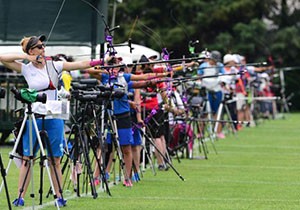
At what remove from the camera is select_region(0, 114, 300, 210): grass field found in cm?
1309

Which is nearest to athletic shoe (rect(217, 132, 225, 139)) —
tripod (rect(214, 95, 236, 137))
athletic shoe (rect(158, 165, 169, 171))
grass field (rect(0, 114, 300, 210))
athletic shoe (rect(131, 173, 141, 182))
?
tripod (rect(214, 95, 236, 137))

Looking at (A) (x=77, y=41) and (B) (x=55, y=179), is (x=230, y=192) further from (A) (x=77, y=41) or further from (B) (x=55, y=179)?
(A) (x=77, y=41)

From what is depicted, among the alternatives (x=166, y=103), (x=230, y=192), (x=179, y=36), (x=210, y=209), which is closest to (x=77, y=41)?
(x=166, y=103)

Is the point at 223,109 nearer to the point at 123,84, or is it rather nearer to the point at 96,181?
the point at 96,181

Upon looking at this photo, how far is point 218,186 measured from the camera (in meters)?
15.4

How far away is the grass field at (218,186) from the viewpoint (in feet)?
42.9

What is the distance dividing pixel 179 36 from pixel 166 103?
28.5m

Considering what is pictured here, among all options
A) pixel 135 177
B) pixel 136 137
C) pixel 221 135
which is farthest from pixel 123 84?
pixel 221 135

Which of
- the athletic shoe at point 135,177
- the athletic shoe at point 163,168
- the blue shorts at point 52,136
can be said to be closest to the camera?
the blue shorts at point 52,136

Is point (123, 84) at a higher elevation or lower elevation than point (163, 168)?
higher

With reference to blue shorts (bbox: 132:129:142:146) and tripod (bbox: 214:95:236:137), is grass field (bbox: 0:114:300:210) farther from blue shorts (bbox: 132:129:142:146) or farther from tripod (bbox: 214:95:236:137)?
tripod (bbox: 214:95:236:137)

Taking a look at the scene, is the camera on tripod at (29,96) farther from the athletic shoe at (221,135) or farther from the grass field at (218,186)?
the athletic shoe at (221,135)

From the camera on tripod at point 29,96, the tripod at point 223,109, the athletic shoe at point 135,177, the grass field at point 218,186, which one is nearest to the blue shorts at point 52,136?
the grass field at point 218,186

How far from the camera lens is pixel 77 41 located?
21188 mm
